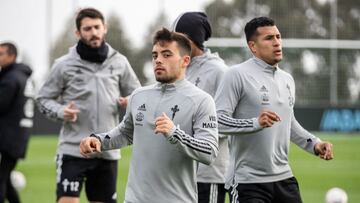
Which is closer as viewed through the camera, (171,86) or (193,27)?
(171,86)

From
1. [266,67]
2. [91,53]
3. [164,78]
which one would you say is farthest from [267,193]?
[91,53]

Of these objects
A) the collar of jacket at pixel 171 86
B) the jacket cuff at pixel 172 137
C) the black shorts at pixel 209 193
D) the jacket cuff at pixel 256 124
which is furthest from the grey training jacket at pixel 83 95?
the jacket cuff at pixel 172 137

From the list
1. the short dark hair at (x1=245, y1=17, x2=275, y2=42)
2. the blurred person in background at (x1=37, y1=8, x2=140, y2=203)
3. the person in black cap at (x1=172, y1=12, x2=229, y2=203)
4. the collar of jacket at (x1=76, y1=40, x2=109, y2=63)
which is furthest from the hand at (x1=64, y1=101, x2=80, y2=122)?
the short dark hair at (x1=245, y1=17, x2=275, y2=42)

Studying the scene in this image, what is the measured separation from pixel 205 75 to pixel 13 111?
13.4ft

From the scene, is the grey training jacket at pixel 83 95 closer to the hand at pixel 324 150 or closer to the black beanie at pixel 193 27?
the black beanie at pixel 193 27

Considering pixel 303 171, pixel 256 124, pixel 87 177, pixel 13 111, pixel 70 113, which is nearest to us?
pixel 256 124

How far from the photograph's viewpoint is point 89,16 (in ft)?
31.6

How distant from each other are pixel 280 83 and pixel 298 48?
25.0m

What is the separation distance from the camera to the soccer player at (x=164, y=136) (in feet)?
22.5

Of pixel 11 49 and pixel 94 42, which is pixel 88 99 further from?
pixel 11 49

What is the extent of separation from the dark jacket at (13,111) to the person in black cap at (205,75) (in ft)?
12.1

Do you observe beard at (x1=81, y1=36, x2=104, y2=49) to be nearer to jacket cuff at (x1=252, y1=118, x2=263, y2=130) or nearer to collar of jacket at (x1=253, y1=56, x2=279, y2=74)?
collar of jacket at (x1=253, y1=56, x2=279, y2=74)

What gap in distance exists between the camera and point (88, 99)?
9656 mm

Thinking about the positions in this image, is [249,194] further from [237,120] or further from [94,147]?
[94,147]
